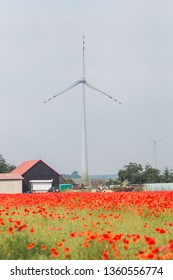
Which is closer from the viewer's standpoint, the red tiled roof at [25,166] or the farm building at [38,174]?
the farm building at [38,174]

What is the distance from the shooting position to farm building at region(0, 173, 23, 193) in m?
69.9

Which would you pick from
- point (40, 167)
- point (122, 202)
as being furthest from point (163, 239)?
point (40, 167)

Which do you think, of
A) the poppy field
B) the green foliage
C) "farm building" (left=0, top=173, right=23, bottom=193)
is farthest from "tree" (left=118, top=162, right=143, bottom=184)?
the poppy field

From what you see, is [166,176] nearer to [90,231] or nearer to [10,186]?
[10,186]

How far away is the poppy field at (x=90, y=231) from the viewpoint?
7.02 metres

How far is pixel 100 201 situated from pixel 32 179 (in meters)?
69.5

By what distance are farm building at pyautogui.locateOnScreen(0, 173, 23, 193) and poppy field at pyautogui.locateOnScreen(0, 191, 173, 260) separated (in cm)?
5169

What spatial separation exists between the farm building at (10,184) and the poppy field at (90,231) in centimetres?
5169

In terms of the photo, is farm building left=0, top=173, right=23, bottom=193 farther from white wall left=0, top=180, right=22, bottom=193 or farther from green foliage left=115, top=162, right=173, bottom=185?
green foliage left=115, top=162, right=173, bottom=185

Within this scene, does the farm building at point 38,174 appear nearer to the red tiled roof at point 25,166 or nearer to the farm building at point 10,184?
the red tiled roof at point 25,166

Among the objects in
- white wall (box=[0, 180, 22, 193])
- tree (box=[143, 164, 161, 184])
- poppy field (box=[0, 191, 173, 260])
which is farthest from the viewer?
tree (box=[143, 164, 161, 184])

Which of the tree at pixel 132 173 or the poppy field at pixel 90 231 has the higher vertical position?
the tree at pixel 132 173

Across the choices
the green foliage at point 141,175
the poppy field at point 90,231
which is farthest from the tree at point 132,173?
the poppy field at point 90,231
